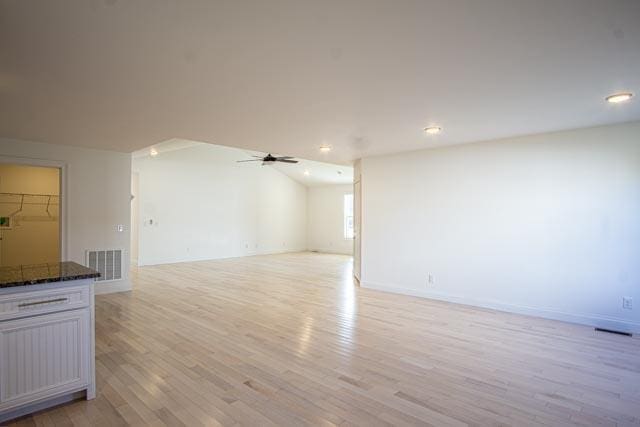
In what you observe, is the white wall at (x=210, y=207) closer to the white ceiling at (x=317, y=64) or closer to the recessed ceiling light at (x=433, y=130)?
the white ceiling at (x=317, y=64)

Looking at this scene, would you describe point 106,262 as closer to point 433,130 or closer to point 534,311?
point 433,130

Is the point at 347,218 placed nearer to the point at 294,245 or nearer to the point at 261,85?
the point at 294,245

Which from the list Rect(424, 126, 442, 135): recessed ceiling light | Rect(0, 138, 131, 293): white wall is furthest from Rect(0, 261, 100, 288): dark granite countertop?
Rect(424, 126, 442, 135): recessed ceiling light

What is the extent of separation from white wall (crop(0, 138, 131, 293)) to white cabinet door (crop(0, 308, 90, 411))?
3.53 meters

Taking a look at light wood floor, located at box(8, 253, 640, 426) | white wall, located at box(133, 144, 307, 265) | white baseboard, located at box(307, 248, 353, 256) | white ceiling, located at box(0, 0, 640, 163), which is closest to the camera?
white ceiling, located at box(0, 0, 640, 163)

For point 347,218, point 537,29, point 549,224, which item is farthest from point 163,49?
point 347,218

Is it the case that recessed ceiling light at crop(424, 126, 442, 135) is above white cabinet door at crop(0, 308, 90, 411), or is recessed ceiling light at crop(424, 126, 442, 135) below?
above

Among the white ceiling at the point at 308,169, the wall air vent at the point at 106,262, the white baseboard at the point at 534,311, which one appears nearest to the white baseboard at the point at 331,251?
the white ceiling at the point at 308,169

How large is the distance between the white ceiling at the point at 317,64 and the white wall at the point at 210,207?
4937 mm

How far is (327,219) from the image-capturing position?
41.2 ft

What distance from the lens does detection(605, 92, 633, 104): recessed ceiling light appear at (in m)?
2.91

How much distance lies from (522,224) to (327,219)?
845cm

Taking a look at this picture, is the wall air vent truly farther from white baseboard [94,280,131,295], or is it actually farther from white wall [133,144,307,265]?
white wall [133,144,307,265]

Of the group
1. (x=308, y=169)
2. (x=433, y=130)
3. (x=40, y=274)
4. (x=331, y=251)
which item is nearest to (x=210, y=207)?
(x=308, y=169)
